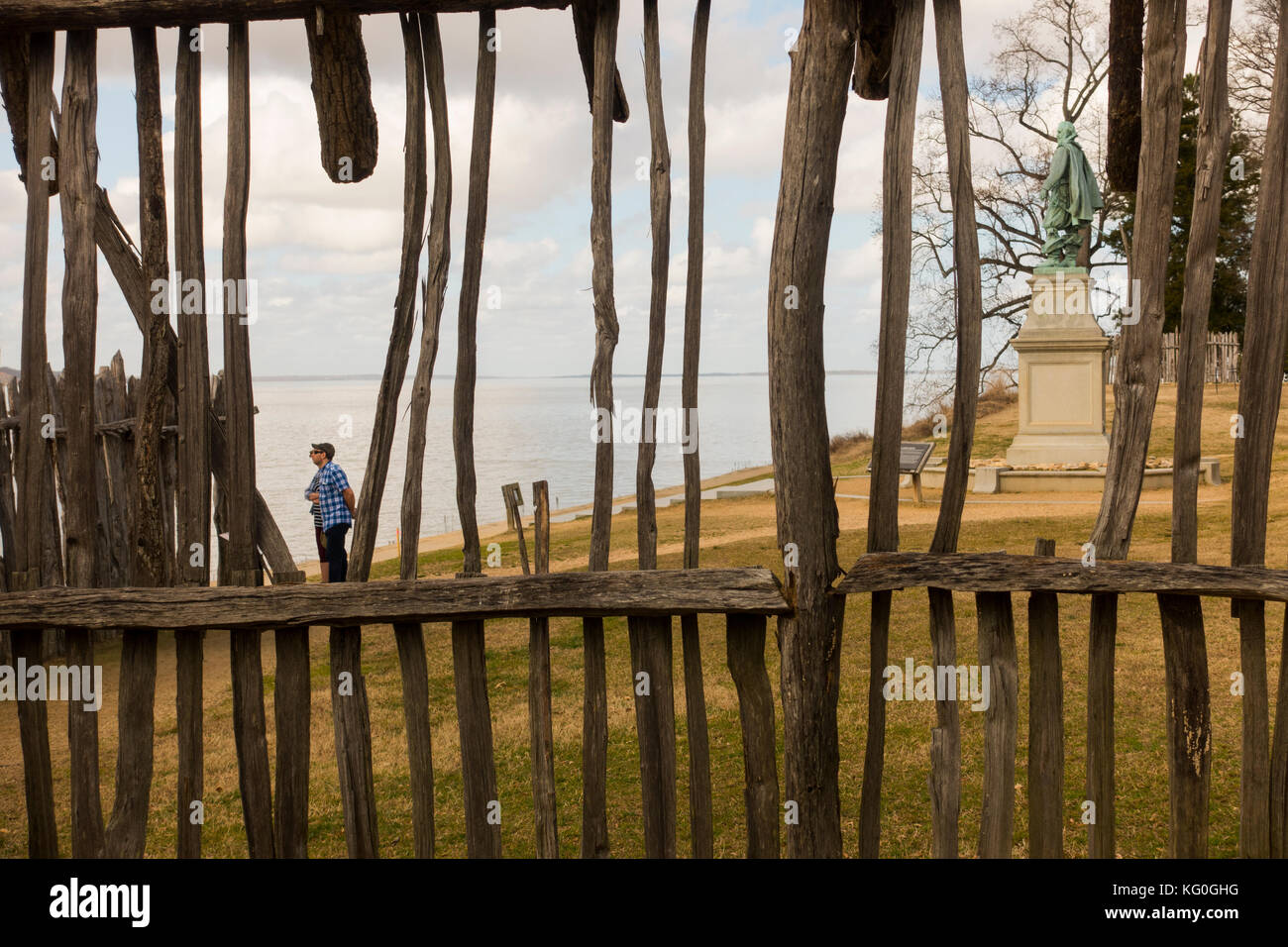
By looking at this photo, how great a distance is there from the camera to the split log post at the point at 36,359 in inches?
143

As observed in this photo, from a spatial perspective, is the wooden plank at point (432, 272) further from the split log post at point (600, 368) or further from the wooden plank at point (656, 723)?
the wooden plank at point (656, 723)

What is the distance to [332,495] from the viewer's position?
375 inches

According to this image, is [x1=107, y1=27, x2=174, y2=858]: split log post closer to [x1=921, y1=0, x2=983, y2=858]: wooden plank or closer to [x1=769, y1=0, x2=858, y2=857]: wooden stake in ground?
[x1=769, y1=0, x2=858, y2=857]: wooden stake in ground

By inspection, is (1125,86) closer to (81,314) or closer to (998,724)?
(998,724)

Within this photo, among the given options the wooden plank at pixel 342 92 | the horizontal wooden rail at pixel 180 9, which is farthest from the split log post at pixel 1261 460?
the wooden plank at pixel 342 92

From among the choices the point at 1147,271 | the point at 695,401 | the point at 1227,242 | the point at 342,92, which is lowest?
the point at 695,401

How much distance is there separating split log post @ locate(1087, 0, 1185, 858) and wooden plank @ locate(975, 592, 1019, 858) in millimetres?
233

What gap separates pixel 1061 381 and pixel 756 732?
15.8 m

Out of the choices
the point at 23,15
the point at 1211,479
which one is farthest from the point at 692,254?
the point at 1211,479

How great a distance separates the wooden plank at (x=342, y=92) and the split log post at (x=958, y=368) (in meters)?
1.70

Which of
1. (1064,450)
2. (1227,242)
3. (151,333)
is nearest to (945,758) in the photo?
(151,333)

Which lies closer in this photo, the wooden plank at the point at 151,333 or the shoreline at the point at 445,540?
the wooden plank at the point at 151,333

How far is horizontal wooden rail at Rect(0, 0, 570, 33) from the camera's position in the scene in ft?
11.2
